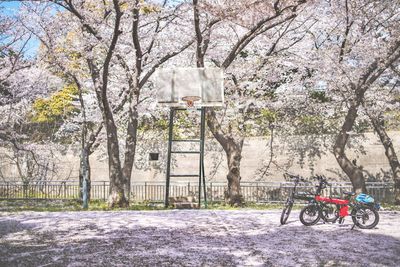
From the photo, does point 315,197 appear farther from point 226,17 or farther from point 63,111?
point 63,111

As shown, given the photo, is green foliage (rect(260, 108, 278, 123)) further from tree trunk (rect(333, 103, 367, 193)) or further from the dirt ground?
the dirt ground

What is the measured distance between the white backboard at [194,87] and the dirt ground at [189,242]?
16.7ft

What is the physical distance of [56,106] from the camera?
2450 cm

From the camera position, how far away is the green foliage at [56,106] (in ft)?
79.9

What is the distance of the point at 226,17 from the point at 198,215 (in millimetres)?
6585

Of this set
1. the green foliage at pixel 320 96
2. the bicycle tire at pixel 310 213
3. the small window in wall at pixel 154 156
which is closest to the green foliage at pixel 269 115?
the green foliage at pixel 320 96

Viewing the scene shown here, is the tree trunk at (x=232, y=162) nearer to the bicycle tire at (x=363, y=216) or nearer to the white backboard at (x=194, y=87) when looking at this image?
the white backboard at (x=194, y=87)

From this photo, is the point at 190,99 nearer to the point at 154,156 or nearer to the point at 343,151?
the point at 343,151

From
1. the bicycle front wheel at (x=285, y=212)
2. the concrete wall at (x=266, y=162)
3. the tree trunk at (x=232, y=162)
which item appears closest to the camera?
the bicycle front wheel at (x=285, y=212)

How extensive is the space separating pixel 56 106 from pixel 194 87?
12987 mm

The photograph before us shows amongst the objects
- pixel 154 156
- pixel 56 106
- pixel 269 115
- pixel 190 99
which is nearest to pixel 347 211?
pixel 190 99

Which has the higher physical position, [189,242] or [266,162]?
[266,162]

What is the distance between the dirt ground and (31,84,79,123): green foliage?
14730 mm

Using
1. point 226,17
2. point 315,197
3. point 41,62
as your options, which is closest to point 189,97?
point 226,17
